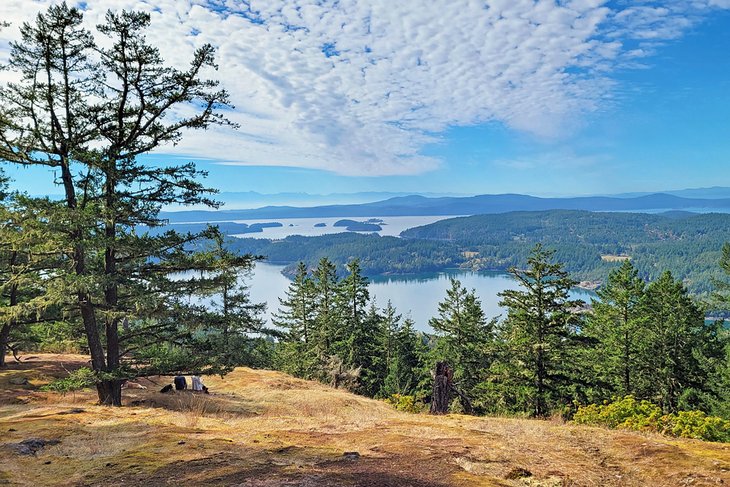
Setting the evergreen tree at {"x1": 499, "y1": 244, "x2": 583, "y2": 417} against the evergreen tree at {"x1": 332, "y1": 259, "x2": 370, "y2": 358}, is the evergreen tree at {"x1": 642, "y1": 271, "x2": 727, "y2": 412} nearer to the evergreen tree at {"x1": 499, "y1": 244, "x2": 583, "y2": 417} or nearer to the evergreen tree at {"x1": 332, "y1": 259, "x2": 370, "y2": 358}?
the evergreen tree at {"x1": 499, "y1": 244, "x2": 583, "y2": 417}

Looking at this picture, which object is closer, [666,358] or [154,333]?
[154,333]

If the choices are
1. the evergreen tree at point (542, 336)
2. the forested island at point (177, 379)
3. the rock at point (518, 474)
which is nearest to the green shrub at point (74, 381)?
the forested island at point (177, 379)

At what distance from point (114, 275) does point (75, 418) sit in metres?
4.14

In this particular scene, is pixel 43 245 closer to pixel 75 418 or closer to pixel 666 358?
pixel 75 418

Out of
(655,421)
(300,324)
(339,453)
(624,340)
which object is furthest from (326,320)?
(339,453)

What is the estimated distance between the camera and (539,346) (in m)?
22.9

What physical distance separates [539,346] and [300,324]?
28.8m

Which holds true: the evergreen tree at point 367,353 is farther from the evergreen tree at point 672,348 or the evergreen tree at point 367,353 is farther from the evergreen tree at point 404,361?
the evergreen tree at point 672,348

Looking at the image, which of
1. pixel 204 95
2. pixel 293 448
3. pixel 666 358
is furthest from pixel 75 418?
pixel 666 358

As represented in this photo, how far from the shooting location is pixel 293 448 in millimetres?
9141

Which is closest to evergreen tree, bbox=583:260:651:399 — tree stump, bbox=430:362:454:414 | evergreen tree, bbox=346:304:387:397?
evergreen tree, bbox=346:304:387:397

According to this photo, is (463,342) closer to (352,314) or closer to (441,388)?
(352,314)

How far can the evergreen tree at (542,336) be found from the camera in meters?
23.4

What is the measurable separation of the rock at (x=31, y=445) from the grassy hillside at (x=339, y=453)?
132mm
